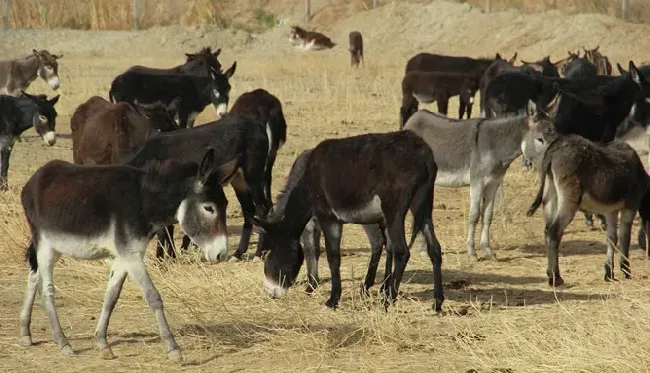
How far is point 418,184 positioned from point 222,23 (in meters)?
45.0

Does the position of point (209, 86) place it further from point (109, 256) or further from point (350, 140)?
point (109, 256)

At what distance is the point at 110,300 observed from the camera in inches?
314

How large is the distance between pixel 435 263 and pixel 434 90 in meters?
13.7

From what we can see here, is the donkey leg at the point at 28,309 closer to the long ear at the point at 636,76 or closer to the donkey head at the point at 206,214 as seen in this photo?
the donkey head at the point at 206,214

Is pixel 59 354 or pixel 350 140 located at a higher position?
pixel 350 140

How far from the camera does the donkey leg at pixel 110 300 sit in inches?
308

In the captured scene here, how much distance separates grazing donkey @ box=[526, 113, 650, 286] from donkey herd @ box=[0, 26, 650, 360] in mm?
13

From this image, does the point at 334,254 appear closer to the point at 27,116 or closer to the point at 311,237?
the point at 311,237

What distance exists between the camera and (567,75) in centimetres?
2119

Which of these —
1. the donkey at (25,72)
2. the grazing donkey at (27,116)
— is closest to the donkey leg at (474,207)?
the grazing donkey at (27,116)

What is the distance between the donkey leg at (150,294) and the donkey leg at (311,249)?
2.39 meters

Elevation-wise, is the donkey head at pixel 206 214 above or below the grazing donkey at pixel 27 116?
above

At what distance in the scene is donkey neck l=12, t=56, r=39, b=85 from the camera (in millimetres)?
25312

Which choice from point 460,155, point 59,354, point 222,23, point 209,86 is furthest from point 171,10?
point 59,354
